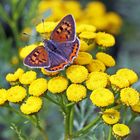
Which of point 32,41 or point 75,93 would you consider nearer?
point 75,93

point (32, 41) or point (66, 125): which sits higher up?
point (32, 41)

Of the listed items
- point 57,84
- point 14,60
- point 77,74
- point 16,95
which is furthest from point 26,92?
point 14,60

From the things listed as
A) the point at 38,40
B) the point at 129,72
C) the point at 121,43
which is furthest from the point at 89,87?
the point at 121,43

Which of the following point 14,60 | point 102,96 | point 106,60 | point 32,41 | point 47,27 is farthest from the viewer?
point 14,60

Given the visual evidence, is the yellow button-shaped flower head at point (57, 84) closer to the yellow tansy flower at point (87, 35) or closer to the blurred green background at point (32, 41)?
the yellow tansy flower at point (87, 35)

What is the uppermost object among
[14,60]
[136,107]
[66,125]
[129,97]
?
[129,97]

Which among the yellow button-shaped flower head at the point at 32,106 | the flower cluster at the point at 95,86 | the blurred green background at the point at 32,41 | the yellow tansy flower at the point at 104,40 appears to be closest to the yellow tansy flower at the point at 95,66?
the flower cluster at the point at 95,86

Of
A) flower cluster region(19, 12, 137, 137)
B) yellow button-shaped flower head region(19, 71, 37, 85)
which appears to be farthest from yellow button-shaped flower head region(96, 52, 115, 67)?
yellow button-shaped flower head region(19, 71, 37, 85)

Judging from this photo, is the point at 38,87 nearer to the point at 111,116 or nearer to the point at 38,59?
the point at 38,59
